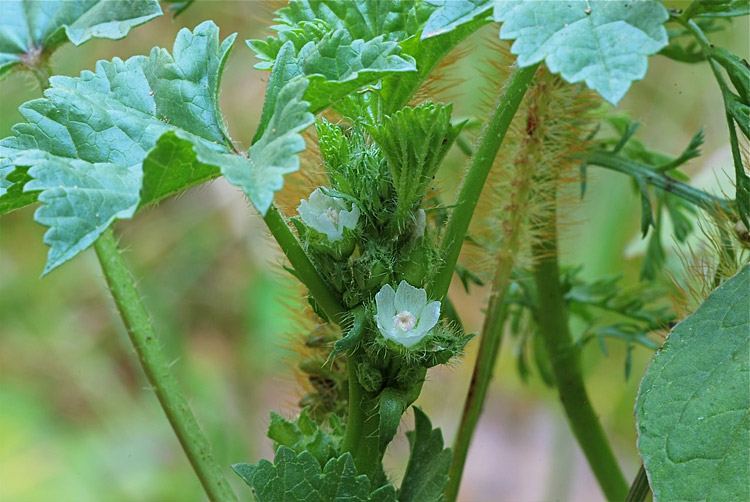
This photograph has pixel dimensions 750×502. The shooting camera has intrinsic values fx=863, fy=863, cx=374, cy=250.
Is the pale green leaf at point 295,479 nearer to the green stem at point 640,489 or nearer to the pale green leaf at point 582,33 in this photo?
the green stem at point 640,489

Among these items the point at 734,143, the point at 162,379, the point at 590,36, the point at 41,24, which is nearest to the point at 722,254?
the point at 734,143

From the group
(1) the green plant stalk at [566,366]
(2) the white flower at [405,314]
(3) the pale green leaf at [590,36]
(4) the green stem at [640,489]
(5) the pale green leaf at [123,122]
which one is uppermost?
(3) the pale green leaf at [590,36]

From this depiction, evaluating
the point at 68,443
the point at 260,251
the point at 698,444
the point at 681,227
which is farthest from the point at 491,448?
the point at 698,444

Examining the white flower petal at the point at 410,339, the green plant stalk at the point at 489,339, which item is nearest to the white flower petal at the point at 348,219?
the white flower petal at the point at 410,339

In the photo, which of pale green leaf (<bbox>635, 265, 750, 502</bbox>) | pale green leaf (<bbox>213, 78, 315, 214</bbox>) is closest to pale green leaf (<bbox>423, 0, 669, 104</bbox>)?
pale green leaf (<bbox>213, 78, 315, 214</bbox>)

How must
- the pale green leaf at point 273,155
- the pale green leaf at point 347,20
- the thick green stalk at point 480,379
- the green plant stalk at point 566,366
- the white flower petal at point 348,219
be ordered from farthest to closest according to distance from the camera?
1. the green plant stalk at point 566,366
2. the thick green stalk at point 480,379
3. the pale green leaf at point 347,20
4. the white flower petal at point 348,219
5. the pale green leaf at point 273,155

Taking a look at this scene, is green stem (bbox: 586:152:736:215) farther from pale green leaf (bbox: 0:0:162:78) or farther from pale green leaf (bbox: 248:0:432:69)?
pale green leaf (bbox: 0:0:162:78)

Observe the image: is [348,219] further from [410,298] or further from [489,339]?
[489,339]
